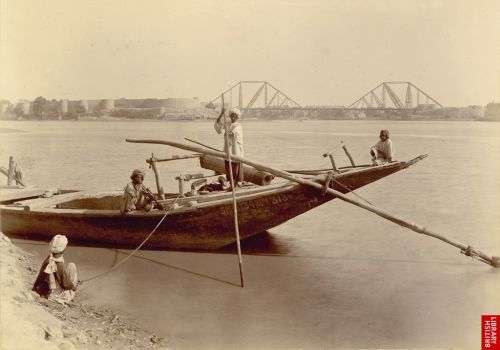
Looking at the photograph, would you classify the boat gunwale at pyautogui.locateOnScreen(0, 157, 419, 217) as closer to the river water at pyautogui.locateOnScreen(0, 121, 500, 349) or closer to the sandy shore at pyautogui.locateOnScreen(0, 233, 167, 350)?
the river water at pyautogui.locateOnScreen(0, 121, 500, 349)

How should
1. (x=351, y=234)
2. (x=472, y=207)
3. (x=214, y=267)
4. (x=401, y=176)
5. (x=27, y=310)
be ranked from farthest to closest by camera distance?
1. (x=401, y=176)
2. (x=472, y=207)
3. (x=351, y=234)
4. (x=214, y=267)
5. (x=27, y=310)

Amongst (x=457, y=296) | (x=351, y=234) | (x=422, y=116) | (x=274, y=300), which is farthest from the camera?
(x=422, y=116)

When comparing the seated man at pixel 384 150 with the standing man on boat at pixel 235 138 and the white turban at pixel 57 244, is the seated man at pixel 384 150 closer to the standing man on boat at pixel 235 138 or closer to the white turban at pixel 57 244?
the standing man on boat at pixel 235 138

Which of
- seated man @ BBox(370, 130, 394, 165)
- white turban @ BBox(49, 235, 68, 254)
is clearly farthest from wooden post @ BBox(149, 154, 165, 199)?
seated man @ BBox(370, 130, 394, 165)

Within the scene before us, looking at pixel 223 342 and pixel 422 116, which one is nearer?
pixel 223 342

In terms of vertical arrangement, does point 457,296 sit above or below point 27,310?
below

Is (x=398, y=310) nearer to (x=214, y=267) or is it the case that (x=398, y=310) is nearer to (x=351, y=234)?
(x=214, y=267)

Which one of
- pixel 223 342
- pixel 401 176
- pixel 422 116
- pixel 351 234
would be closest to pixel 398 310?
pixel 223 342
